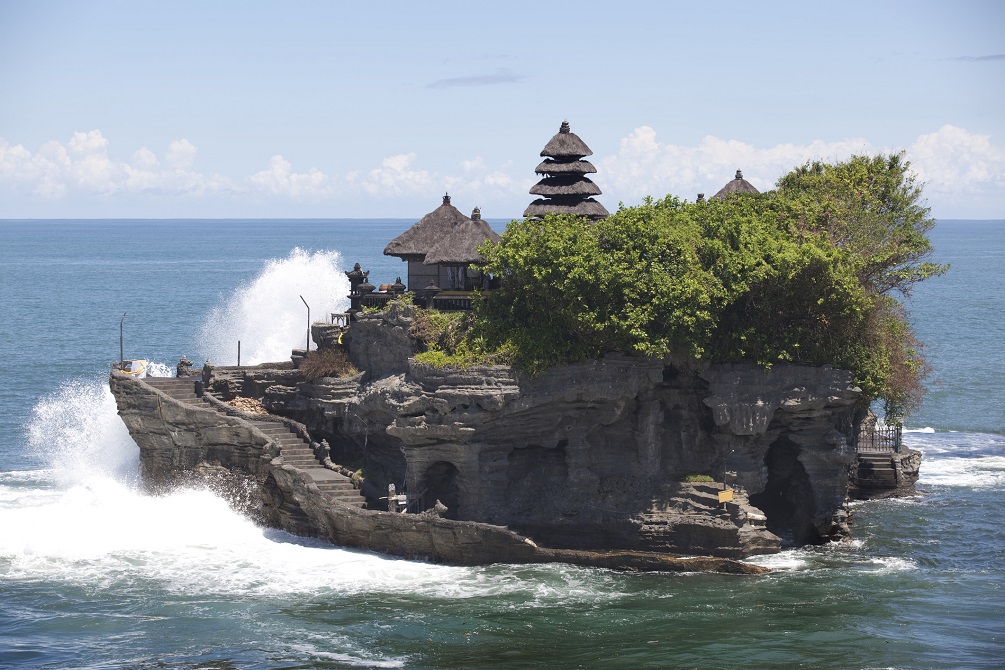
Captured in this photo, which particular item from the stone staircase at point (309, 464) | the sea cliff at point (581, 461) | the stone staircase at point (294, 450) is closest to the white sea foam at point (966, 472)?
the sea cliff at point (581, 461)

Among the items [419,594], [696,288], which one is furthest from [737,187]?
[419,594]

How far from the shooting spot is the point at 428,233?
61.3 m

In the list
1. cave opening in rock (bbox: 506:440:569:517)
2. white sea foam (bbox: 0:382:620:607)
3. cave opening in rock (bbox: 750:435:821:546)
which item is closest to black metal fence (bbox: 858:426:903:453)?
cave opening in rock (bbox: 750:435:821:546)

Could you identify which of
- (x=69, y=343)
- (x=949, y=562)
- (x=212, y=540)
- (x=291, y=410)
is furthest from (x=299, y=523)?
(x=69, y=343)

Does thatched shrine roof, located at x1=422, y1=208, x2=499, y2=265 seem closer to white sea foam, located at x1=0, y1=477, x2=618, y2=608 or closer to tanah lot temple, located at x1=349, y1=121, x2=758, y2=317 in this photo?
tanah lot temple, located at x1=349, y1=121, x2=758, y2=317

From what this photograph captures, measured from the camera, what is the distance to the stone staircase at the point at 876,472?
63.2m

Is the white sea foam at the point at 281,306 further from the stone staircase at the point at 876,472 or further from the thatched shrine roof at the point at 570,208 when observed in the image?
the stone staircase at the point at 876,472

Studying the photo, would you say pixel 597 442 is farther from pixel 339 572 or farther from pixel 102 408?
pixel 102 408

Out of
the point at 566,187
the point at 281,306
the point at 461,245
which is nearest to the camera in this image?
the point at 461,245

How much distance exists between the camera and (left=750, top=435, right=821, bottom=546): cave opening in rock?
56.5 metres

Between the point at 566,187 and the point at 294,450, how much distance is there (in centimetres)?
1552

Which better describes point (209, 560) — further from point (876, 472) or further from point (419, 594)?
point (876, 472)

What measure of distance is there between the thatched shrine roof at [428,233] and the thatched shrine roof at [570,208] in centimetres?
287

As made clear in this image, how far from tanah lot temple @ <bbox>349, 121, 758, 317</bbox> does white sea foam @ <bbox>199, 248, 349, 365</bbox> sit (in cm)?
2033
